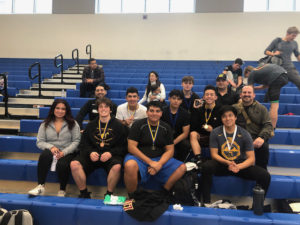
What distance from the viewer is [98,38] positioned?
874cm

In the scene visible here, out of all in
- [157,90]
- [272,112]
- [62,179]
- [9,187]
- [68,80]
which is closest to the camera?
[62,179]

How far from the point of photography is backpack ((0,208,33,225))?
1.59 m

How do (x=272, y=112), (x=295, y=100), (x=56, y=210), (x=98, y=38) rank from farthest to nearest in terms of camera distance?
(x=98, y=38), (x=295, y=100), (x=272, y=112), (x=56, y=210)

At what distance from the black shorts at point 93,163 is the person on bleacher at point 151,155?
10cm

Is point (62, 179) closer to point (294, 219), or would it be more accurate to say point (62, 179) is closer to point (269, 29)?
point (294, 219)

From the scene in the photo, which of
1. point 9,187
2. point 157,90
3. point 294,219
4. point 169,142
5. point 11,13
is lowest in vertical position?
point 9,187

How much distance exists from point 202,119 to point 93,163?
3.89ft

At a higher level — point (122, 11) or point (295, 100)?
point (122, 11)

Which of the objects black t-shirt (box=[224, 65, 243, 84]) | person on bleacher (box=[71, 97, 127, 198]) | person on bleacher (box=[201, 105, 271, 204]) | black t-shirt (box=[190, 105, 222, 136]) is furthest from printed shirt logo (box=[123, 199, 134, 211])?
black t-shirt (box=[224, 65, 243, 84])

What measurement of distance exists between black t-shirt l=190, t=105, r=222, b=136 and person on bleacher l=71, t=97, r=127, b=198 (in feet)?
2.45

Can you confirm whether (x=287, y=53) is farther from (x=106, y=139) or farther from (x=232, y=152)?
(x=106, y=139)

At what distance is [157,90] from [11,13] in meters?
8.55

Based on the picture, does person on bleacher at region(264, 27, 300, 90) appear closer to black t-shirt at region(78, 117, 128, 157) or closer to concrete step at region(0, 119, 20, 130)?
black t-shirt at region(78, 117, 128, 157)

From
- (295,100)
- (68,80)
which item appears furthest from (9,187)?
(295,100)
